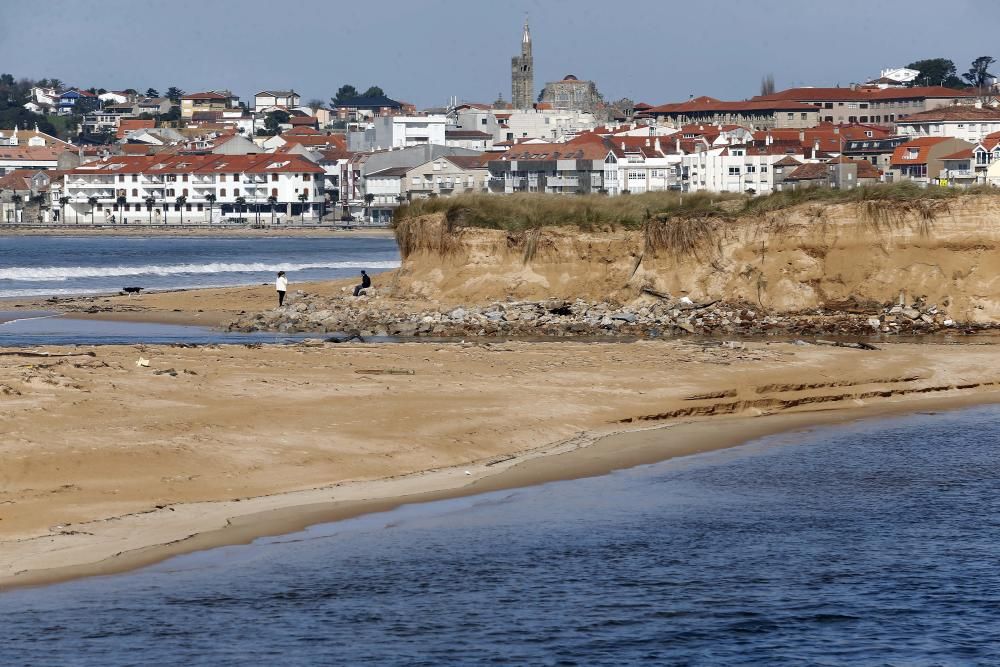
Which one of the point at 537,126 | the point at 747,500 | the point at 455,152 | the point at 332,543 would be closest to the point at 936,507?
the point at 747,500

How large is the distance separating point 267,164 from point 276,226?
1432cm

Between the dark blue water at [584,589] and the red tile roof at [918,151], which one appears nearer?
the dark blue water at [584,589]

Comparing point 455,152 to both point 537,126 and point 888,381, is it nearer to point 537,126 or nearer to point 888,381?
point 537,126

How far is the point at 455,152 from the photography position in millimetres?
164375

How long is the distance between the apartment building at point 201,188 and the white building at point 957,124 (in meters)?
64.3

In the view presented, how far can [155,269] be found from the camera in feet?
241

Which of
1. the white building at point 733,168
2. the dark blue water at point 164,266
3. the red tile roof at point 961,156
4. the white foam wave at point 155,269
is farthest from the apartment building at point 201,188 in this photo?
the white foam wave at point 155,269

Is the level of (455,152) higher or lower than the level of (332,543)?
higher

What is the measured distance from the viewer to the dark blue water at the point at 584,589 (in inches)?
448

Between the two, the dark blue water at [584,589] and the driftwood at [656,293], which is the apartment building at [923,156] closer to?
the driftwood at [656,293]

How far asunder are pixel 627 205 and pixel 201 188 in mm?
131428

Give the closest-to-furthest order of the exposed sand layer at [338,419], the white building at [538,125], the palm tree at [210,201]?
the exposed sand layer at [338,419]
the palm tree at [210,201]
the white building at [538,125]

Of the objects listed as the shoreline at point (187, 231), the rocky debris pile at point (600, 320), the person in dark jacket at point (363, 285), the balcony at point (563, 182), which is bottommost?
the rocky debris pile at point (600, 320)

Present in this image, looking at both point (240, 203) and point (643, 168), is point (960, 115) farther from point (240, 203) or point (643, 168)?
point (240, 203)
